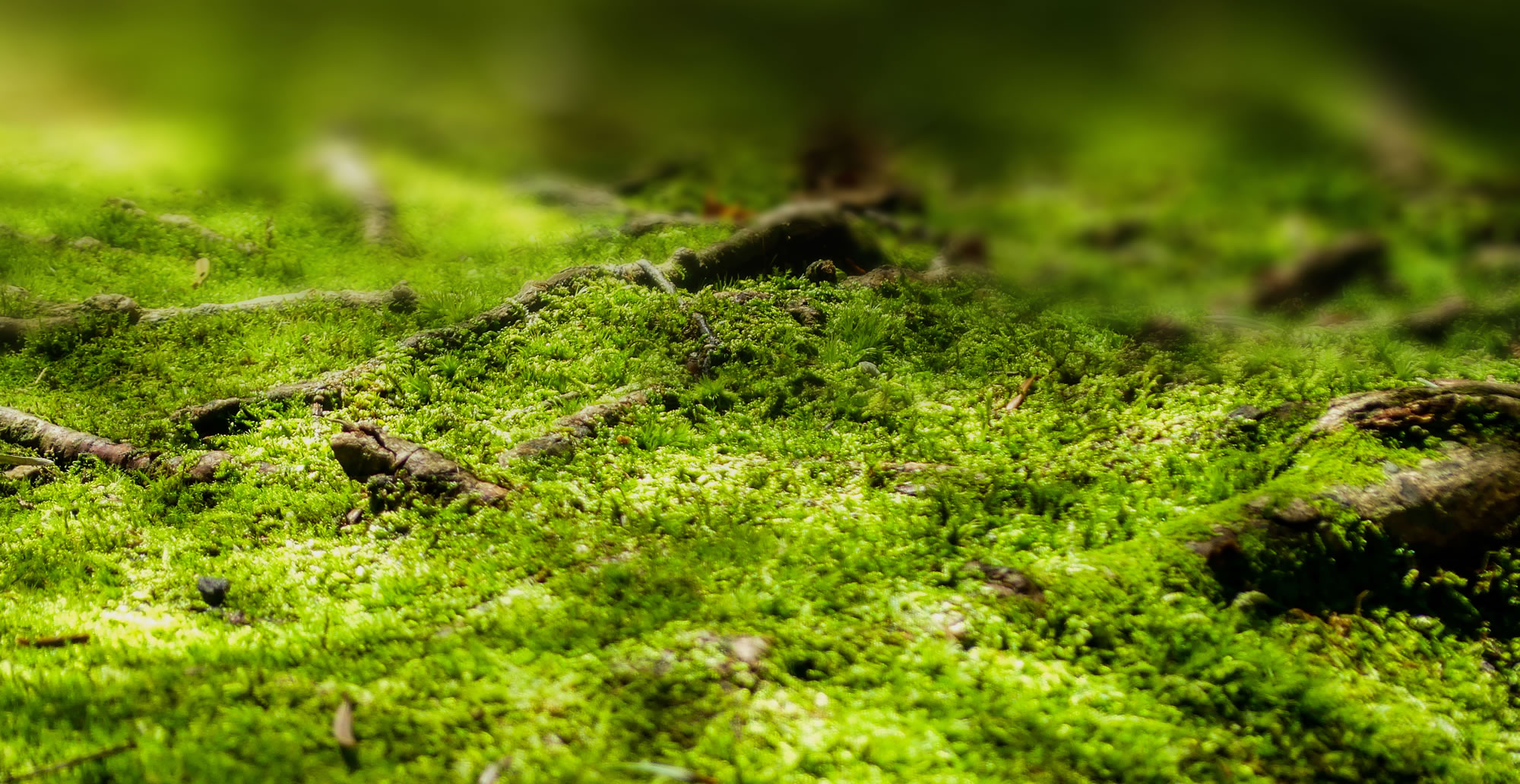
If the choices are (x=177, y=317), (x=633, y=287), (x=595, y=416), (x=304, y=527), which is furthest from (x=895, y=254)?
(x=177, y=317)

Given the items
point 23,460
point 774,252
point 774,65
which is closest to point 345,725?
point 774,65

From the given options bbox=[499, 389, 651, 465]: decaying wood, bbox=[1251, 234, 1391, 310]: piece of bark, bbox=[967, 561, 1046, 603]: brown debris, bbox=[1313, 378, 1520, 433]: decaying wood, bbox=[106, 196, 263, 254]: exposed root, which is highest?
bbox=[1251, 234, 1391, 310]: piece of bark

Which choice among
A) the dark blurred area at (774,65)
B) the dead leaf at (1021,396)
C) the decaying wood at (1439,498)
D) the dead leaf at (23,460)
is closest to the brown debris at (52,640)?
the dead leaf at (23,460)

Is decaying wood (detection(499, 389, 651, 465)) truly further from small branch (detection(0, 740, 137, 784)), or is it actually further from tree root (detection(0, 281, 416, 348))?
small branch (detection(0, 740, 137, 784))

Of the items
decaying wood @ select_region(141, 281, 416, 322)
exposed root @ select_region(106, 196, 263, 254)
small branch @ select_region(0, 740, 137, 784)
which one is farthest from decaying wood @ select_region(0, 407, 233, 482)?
small branch @ select_region(0, 740, 137, 784)

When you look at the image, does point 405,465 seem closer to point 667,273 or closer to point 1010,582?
point 667,273
